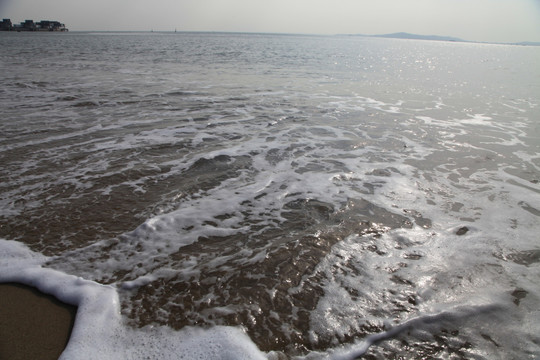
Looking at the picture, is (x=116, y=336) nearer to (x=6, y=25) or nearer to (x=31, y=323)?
(x=31, y=323)

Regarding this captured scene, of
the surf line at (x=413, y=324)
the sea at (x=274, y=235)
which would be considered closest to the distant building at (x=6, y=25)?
the sea at (x=274, y=235)

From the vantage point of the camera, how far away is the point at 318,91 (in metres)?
12.7

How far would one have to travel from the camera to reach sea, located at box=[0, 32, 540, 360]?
2.29 meters

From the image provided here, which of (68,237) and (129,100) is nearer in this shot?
(68,237)

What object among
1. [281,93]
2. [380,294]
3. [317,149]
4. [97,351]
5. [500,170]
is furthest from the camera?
[281,93]

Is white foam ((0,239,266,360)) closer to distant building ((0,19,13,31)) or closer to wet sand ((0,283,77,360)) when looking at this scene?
wet sand ((0,283,77,360))

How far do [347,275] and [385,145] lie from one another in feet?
14.4

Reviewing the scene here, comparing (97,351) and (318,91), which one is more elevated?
(318,91)

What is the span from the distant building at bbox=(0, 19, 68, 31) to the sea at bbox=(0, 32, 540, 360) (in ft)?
A: 381

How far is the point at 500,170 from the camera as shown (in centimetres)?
536

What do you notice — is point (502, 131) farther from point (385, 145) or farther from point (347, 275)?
point (347, 275)

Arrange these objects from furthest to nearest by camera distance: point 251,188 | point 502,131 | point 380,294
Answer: point 502,131 → point 251,188 → point 380,294

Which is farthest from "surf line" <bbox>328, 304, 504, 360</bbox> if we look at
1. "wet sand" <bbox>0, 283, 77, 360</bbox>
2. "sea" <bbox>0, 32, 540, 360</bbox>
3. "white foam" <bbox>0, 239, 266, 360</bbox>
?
"wet sand" <bbox>0, 283, 77, 360</bbox>

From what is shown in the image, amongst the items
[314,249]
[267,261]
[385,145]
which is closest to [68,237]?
[267,261]
